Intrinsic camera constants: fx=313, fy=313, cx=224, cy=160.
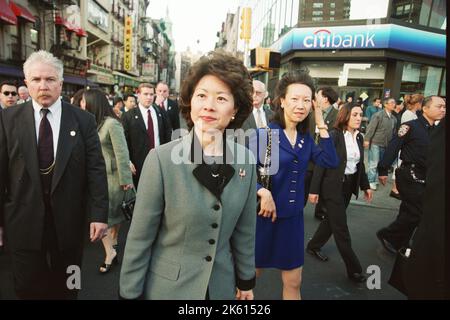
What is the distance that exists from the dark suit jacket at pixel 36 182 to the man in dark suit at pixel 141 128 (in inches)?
107

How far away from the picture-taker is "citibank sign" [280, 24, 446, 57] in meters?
16.9

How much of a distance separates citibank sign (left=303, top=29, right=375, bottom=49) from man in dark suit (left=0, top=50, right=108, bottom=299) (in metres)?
17.8

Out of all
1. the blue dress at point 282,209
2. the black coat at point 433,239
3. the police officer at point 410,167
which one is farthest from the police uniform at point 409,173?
the black coat at point 433,239

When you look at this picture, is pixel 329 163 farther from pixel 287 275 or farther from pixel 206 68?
pixel 206 68

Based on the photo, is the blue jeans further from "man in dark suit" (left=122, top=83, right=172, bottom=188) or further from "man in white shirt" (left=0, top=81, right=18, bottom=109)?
"man in white shirt" (left=0, top=81, right=18, bottom=109)

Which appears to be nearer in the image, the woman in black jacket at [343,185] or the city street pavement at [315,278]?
the city street pavement at [315,278]

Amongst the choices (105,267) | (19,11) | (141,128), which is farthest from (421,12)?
(19,11)

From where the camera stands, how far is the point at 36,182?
2518mm

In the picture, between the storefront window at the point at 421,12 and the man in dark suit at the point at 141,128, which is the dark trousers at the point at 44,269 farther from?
the storefront window at the point at 421,12

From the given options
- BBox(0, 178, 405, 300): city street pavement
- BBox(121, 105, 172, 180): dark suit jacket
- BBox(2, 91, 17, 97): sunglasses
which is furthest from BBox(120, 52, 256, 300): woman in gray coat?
BBox(2, 91, 17, 97): sunglasses

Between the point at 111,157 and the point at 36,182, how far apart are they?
1472 millimetres

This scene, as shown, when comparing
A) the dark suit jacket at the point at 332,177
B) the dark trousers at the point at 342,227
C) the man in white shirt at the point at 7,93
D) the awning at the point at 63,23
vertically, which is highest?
the awning at the point at 63,23

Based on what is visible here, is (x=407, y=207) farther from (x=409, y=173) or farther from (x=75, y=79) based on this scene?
(x=75, y=79)

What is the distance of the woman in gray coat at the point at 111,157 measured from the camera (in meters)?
3.86
